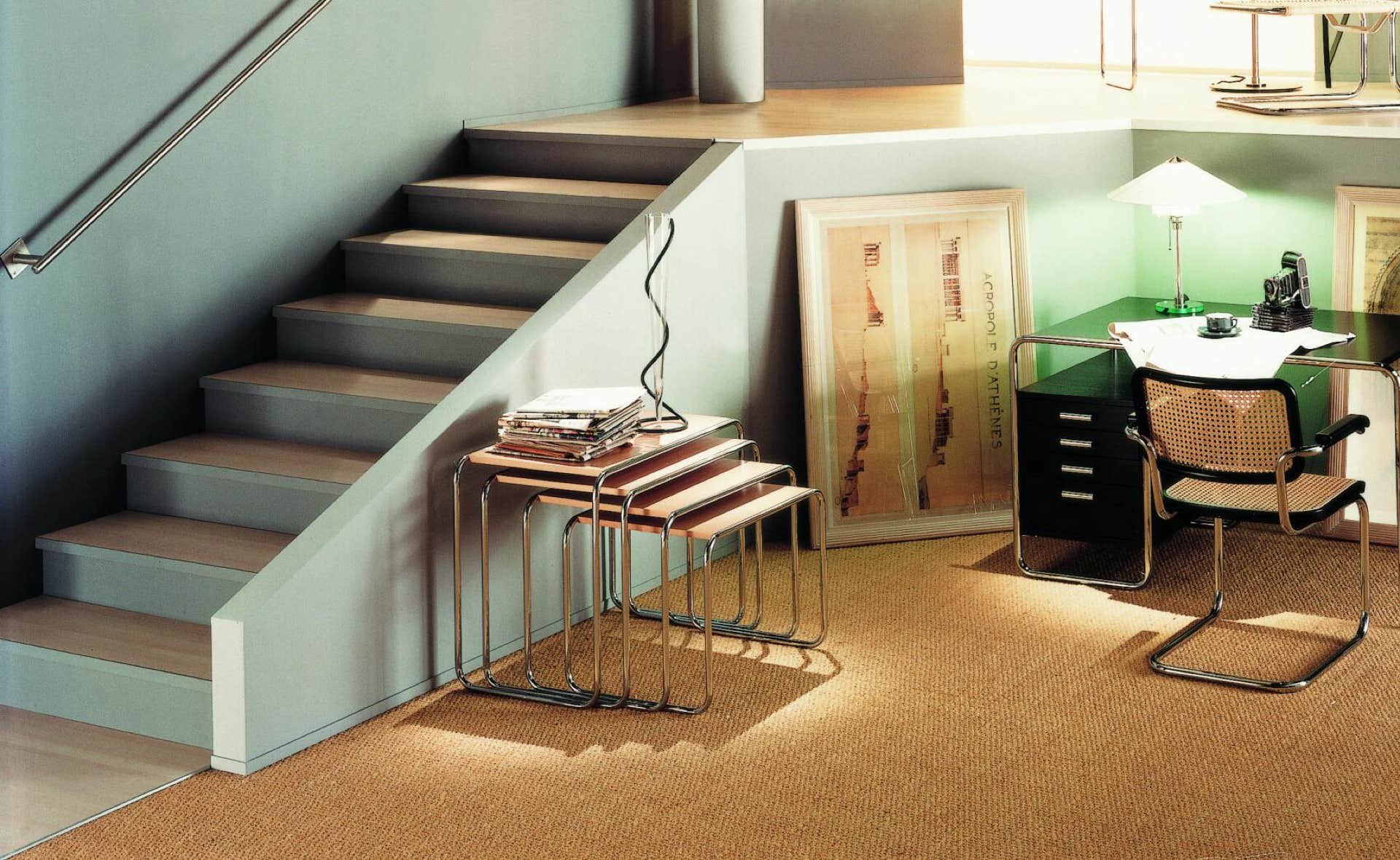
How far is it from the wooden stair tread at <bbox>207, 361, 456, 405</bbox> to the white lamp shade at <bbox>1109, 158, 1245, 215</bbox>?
2222mm

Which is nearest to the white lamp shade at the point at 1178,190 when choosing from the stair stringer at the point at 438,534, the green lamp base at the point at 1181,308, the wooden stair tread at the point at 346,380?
the green lamp base at the point at 1181,308

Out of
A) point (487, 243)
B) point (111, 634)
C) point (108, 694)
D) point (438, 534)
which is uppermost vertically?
point (487, 243)

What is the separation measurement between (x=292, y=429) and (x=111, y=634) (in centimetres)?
90

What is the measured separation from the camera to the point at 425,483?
4.31m

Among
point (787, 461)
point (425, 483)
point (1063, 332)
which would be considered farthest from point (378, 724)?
point (1063, 332)

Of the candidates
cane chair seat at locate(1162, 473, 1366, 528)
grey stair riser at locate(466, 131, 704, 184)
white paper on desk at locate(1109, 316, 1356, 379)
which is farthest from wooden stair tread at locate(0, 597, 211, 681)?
white paper on desk at locate(1109, 316, 1356, 379)

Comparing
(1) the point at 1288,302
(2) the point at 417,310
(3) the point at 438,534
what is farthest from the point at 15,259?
(1) the point at 1288,302

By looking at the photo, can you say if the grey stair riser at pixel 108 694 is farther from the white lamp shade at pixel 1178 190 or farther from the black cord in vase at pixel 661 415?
the white lamp shade at pixel 1178 190

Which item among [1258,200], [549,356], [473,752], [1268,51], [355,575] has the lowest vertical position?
[473,752]

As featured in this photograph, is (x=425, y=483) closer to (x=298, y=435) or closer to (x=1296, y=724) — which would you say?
(x=298, y=435)

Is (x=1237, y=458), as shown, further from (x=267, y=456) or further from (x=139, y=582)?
(x=139, y=582)

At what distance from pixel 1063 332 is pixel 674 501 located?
1.70 m

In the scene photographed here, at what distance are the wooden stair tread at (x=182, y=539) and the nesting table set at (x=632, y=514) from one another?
1.94 feet

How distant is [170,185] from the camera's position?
5.00 m
